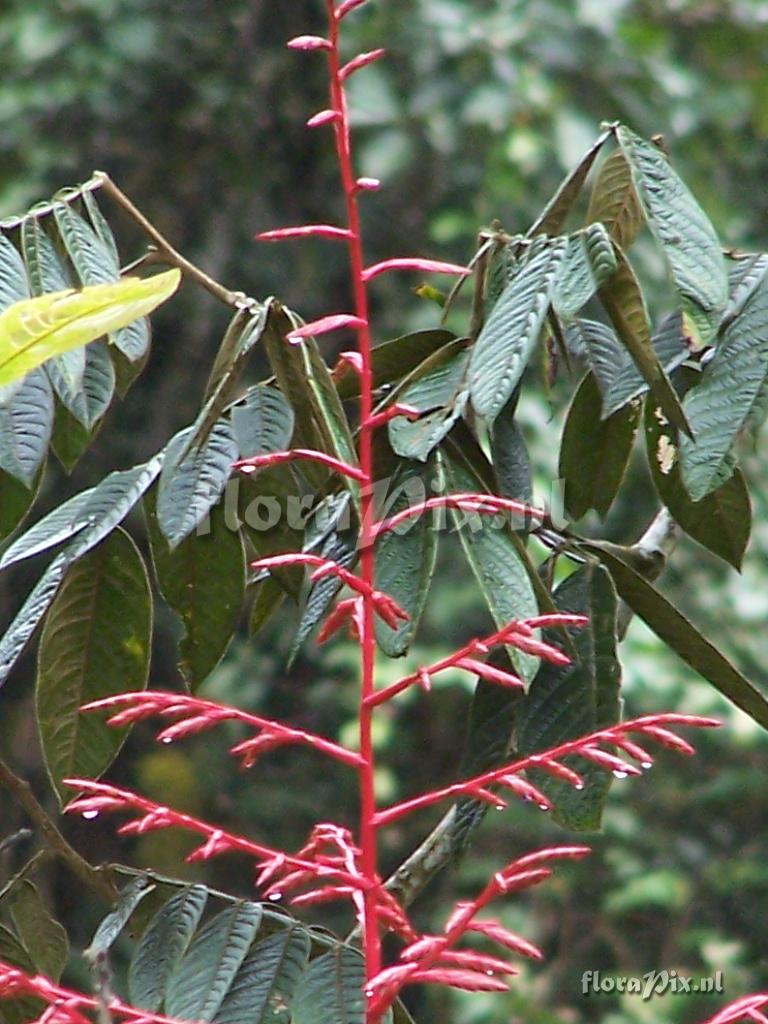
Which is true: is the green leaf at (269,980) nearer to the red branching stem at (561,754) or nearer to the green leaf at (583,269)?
the red branching stem at (561,754)

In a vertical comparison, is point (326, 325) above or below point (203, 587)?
above

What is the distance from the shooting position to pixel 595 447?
29.2 inches

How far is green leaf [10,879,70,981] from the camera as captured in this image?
0.74 m

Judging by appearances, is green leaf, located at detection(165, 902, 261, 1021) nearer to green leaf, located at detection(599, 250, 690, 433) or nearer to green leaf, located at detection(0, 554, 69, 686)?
green leaf, located at detection(0, 554, 69, 686)

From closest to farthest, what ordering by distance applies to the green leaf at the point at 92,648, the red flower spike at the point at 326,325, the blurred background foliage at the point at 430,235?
the red flower spike at the point at 326,325
the green leaf at the point at 92,648
the blurred background foliage at the point at 430,235

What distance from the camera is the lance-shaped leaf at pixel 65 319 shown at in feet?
1.60

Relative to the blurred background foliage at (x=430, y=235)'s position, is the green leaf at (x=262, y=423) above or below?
above

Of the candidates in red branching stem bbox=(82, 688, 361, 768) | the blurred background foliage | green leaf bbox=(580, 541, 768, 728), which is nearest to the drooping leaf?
red branching stem bbox=(82, 688, 361, 768)

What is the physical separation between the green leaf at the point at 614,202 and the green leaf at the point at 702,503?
115mm

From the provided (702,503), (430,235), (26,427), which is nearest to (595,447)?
(702,503)

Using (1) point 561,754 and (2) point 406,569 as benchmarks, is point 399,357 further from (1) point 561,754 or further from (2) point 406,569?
(1) point 561,754

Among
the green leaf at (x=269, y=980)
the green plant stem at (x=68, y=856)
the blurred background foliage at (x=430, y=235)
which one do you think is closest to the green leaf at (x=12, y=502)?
the green plant stem at (x=68, y=856)

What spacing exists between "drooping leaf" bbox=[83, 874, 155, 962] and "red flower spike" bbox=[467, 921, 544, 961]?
197mm

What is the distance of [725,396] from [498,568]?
13cm
